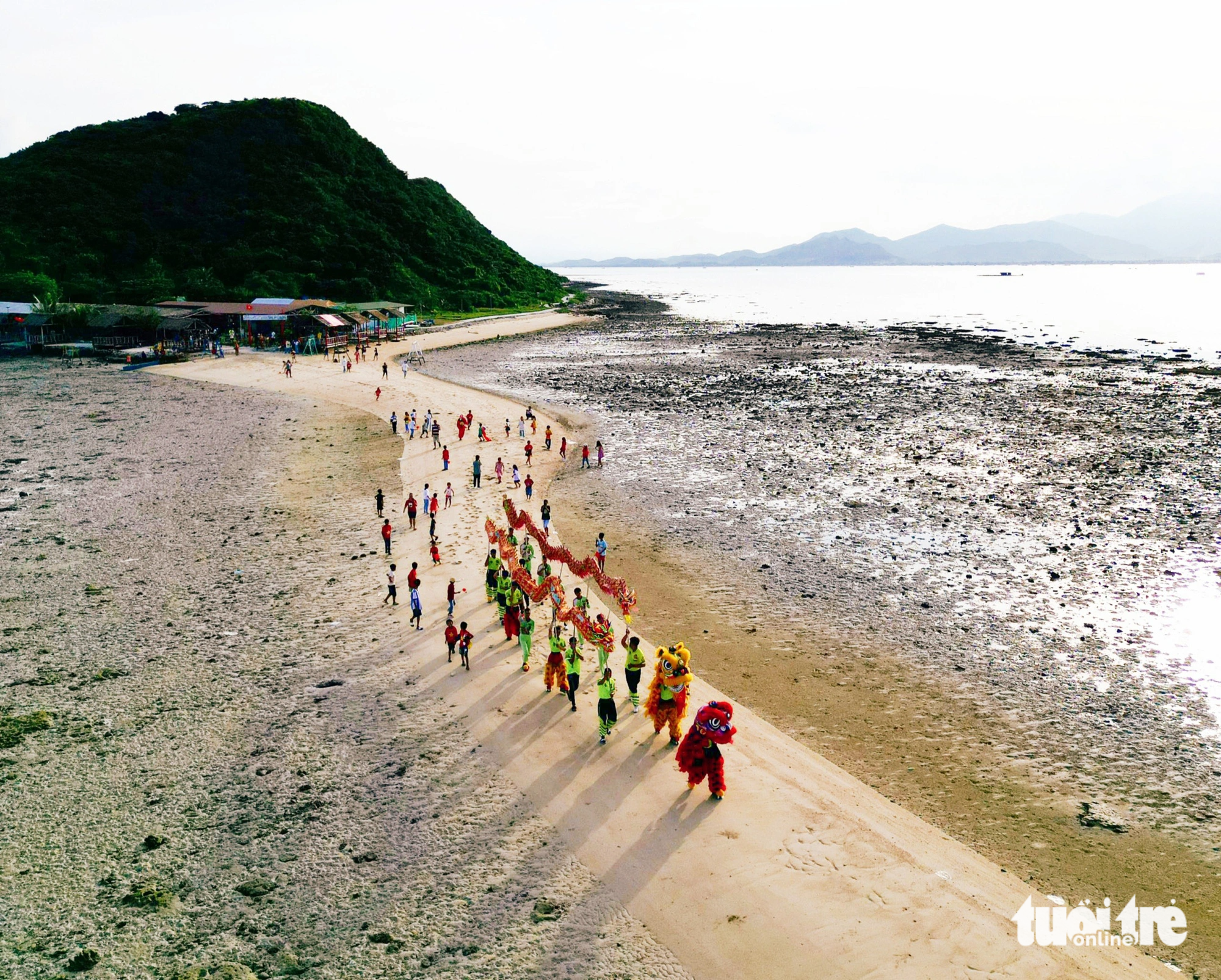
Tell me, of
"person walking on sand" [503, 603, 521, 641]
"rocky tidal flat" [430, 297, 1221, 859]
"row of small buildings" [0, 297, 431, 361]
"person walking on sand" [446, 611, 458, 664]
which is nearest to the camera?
"rocky tidal flat" [430, 297, 1221, 859]

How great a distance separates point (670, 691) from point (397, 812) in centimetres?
459

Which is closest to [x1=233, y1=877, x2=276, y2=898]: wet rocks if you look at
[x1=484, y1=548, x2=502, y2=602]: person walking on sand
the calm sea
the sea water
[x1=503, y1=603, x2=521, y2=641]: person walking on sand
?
[x1=503, y1=603, x2=521, y2=641]: person walking on sand

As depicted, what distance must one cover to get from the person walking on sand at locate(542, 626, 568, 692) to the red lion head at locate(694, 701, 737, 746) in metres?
3.50

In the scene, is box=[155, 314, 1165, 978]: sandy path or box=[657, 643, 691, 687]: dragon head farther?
box=[657, 643, 691, 687]: dragon head

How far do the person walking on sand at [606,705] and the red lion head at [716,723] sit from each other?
1.96 metres

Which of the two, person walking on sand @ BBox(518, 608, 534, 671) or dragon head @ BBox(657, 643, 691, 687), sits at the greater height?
dragon head @ BBox(657, 643, 691, 687)

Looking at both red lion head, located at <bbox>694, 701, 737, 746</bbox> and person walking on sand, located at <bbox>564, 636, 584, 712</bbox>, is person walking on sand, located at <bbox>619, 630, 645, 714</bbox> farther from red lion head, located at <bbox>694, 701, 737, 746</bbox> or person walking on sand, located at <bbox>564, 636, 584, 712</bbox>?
red lion head, located at <bbox>694, 701, 737, 746</bbox>

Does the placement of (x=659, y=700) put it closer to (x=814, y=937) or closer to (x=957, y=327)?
(x=814, y=937)

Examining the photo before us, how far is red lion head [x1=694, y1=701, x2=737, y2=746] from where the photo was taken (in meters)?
11.1

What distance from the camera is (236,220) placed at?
106 m

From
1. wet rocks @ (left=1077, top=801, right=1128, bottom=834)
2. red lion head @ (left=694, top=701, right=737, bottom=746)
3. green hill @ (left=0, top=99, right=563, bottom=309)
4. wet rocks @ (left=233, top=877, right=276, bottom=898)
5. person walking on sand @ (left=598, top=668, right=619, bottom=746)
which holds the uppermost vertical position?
green hill @ (left=0, top=99, right=563, bottom=309)

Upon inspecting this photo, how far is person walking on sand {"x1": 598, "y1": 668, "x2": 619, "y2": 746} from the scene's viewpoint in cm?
1268

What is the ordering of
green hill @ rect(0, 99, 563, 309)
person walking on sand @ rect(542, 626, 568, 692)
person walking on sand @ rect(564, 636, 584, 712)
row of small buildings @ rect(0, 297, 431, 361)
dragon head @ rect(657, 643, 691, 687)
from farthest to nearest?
green hill @ rect(0, 99, 563, 309) < row of small buildings @ rect(0, 297, 431, 361) < person walking on sand @ rect(542, 626, 568, 692) < person walking on sand @ rect(564, 636, 584, 712) < dragon head @ rect(657, 643, 691, 687)

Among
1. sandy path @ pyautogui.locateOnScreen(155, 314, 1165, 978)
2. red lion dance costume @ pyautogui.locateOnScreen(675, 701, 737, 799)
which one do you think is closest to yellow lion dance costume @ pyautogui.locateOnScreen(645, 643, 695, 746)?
sandy path @ pyautogui.locateOnScreen(155, 314, 1165, 978)
